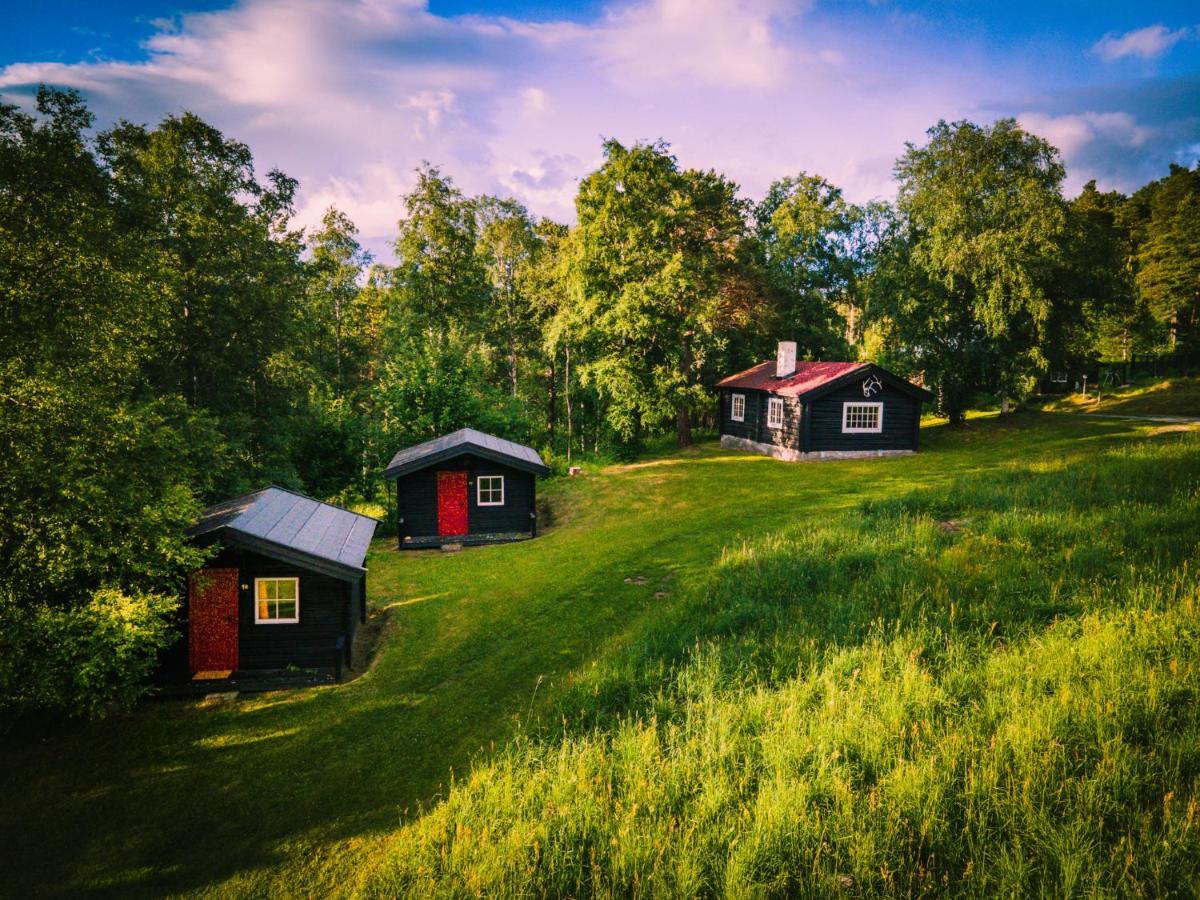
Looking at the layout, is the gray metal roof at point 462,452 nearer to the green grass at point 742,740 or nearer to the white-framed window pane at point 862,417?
the green grass at point 742,740

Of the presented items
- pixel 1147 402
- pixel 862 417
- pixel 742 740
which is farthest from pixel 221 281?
pixel 1147 402

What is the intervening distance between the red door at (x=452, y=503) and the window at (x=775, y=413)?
1776 cm

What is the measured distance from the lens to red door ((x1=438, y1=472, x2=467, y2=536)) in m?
23.8

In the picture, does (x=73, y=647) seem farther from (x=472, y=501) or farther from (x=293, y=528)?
(x=472, y=501)

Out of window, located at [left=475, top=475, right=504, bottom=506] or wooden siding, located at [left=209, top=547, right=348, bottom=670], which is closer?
wooden siding, located at [left=209, top=547, right=348, bottom=670]

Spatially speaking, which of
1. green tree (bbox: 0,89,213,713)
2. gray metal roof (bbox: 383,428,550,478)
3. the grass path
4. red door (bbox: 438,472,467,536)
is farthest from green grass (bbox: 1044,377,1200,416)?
green tree (bbox: 0,89,213,713)

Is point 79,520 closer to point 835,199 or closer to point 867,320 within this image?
point 867,320

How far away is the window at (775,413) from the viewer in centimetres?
3228

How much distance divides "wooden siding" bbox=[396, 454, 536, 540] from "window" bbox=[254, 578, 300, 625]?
9.34 meters

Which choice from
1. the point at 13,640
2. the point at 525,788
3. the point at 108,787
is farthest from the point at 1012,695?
the point at 13,640

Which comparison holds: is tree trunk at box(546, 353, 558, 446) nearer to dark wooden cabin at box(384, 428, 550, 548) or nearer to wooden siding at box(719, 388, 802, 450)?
wooden siding at box(719, 388, 802, 450)

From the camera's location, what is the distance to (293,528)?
14.9 metres

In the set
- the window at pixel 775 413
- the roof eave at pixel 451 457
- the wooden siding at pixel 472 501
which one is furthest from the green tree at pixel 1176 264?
the roof eave at pixel 451 457

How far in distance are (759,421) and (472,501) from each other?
18433 millimetres
